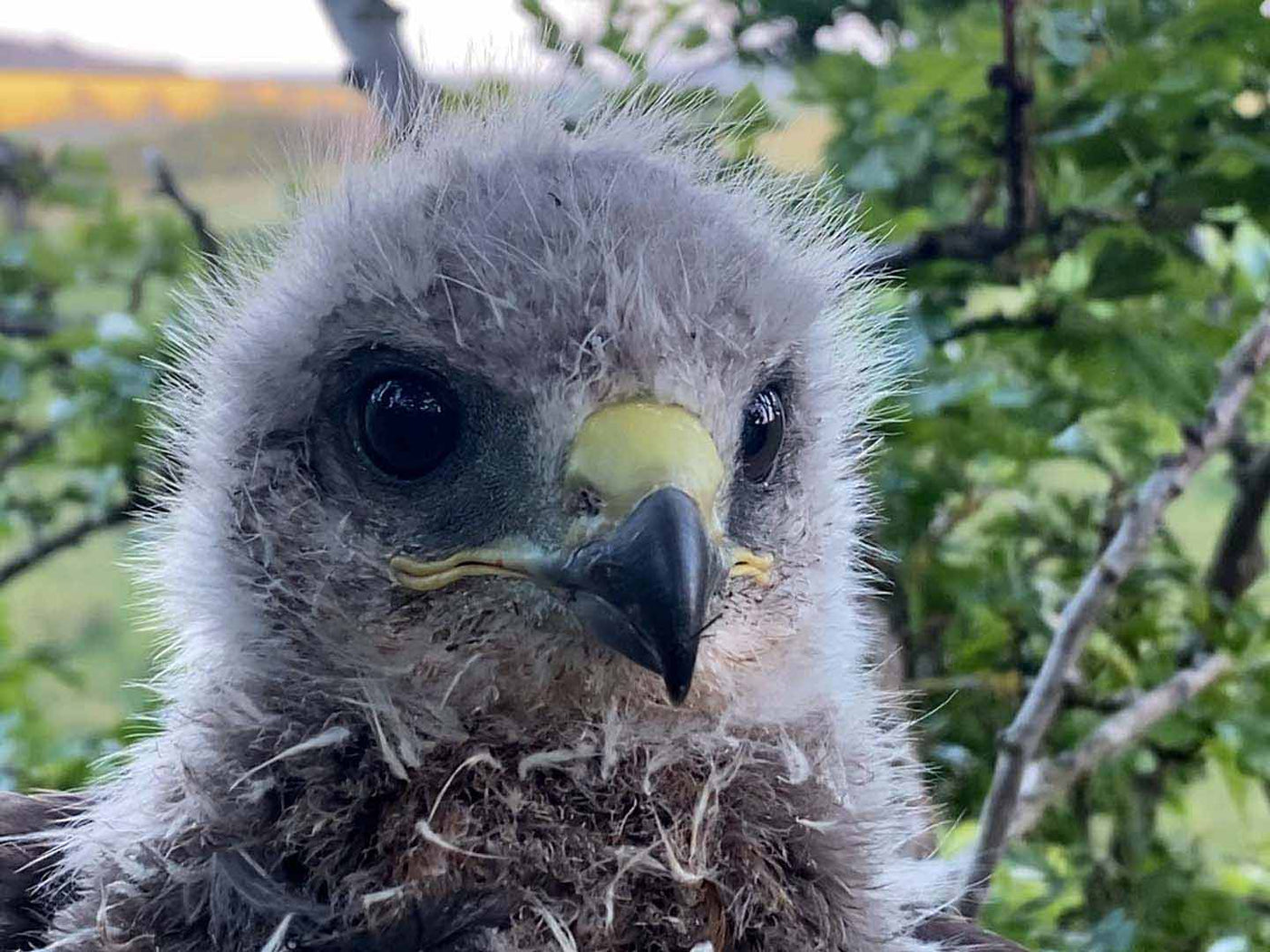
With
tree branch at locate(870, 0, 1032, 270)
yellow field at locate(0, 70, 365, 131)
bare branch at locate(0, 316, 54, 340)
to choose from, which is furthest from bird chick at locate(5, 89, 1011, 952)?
yellow field at locate(0, 70, 365, 131)

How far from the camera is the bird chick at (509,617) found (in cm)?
99

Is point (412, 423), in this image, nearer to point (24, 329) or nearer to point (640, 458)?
point (640, 458)

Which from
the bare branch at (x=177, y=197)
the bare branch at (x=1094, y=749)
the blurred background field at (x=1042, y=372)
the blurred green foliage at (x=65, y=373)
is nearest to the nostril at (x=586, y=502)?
the blurred background field at (x=1042, y=372)

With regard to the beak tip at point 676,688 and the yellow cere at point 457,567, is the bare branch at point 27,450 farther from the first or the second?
the beak tip at point 676,688

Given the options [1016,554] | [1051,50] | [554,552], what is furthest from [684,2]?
[554,552]

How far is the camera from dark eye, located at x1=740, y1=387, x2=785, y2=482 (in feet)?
3.92

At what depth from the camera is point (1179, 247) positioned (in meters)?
1.79

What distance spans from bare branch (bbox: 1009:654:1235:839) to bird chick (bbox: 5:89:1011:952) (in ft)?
1.05

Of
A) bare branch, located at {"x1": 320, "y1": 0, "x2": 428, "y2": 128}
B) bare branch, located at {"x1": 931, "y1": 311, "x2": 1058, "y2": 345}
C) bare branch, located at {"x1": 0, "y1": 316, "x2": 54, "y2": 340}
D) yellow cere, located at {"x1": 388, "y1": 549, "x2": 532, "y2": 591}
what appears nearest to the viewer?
yellow cere, located at {"x1": 388, "y1": 549, "x2": 532, "y2": 591}

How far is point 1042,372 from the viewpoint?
6.10 ft

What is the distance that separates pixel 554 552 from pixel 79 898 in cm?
53

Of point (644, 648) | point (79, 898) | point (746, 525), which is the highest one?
point (746, 525)

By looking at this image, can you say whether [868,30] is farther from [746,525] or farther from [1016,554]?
[746,525]

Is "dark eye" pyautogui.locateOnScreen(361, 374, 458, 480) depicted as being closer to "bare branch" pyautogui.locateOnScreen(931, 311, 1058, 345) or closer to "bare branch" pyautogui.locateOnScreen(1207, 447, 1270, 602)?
"bare branch" pyautogui.locateOnScreen(931, 311, 1058, 345)
